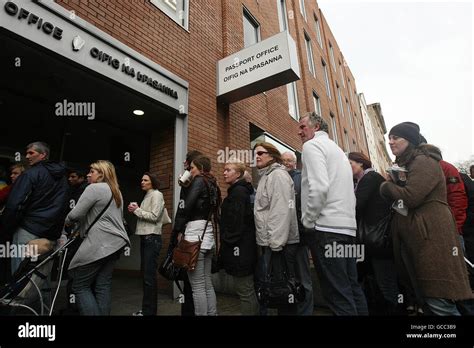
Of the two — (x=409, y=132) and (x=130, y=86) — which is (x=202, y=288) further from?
(x=130, y=86)

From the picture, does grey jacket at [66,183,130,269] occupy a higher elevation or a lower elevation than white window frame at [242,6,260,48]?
lower

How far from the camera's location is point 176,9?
17.9ft

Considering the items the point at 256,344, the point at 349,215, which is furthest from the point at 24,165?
the point at 349,215

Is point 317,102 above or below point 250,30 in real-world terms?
below

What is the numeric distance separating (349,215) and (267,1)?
975 centimetres

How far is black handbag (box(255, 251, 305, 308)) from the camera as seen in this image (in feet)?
7.31

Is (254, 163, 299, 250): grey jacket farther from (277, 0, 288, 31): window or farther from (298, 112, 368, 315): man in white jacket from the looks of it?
(277, 0, 288, 31): window

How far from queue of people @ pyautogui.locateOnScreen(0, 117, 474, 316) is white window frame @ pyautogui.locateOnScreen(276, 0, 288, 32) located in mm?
9090

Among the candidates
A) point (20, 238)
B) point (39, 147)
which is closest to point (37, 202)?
point (20, 238)

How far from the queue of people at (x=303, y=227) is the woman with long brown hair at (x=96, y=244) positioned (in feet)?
0.03

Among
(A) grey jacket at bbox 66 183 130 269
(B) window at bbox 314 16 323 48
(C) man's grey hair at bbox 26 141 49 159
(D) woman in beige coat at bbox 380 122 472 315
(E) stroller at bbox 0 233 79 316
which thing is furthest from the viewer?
(B) window at bbox 314 16 323 48

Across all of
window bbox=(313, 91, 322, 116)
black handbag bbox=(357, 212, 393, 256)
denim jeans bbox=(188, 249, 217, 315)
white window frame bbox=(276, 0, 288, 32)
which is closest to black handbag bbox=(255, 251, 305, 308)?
denim jeans bbox=(188, 249, 217, 315)

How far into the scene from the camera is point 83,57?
140 inches

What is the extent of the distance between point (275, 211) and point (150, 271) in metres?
1.92
